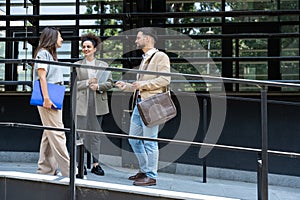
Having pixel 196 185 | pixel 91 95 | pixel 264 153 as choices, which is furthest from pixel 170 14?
pixel 264 153

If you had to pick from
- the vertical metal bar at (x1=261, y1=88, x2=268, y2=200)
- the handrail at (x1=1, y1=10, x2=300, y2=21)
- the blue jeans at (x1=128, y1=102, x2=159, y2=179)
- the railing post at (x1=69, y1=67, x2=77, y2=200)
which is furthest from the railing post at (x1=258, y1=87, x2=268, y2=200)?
the handrail at (x1=1, y1=10, x2=300, y2=21)

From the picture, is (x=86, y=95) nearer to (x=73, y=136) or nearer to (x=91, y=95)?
(x=91, y=95)

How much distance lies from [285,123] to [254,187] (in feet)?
3.43

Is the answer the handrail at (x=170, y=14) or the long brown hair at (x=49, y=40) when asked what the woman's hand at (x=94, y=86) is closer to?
the long brown hair at (x=49, y=40)

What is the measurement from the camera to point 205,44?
20.4 feet

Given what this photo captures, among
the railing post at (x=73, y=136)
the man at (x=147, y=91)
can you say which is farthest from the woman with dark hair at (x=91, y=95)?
the railing post at (x=73, y=136)

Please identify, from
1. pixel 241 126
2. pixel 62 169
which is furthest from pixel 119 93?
pixel 62 169

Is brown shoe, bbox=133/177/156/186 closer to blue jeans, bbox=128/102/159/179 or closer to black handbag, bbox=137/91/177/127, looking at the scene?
blue jeans, bbox=128/102/159/179

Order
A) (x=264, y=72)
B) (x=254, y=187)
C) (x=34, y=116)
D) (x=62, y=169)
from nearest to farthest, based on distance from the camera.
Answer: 1. (x=62, y=169)
2. (x=254, y=187)
3. (x=34, y=116)
4. (x=264, y=72)

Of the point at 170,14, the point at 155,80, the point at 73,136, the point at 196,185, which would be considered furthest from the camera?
the point at 170,14

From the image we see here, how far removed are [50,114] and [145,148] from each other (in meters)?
0.95

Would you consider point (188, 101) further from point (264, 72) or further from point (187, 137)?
point (264, 72)

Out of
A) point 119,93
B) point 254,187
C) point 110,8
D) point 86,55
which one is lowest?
point 254,187

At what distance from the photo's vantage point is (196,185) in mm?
4344
